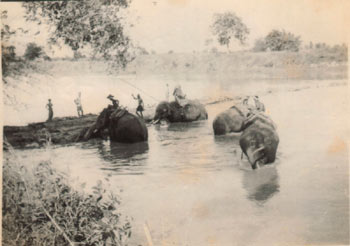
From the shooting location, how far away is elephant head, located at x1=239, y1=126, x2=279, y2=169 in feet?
11.6

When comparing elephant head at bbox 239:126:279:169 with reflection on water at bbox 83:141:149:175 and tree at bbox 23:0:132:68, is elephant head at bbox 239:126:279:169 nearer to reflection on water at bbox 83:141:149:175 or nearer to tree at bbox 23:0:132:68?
reflection on water at bbox 83:141:149:175

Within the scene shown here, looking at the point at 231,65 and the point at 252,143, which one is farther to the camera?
the point at 231,65

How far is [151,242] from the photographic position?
338 cm

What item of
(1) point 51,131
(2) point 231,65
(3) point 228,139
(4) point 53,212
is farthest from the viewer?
(2) point 231,65

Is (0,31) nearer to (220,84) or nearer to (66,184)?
(66,184)

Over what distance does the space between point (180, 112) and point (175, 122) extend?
0.09 m

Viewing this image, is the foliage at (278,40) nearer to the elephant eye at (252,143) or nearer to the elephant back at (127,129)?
the elephant eye at (252,143)

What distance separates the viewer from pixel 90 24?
11.6ft

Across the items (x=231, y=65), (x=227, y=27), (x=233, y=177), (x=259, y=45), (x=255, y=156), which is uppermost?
(x=227, y=27)

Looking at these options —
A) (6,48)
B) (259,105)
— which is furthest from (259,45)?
(6,48)

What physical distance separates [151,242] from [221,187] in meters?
0.57

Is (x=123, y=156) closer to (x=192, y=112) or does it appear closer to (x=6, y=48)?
(x=192, y=112)

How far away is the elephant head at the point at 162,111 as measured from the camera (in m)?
3.57

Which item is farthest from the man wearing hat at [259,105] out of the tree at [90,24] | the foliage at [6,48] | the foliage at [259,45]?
the foliage at [6,48]
